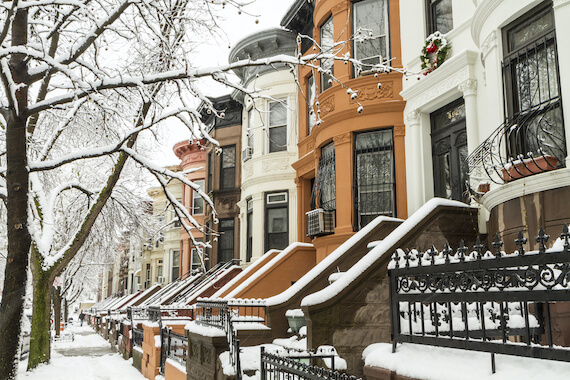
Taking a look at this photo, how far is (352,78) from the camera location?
14.0 metres

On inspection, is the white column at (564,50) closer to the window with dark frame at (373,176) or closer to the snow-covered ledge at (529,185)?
the snow-covered ledge at (529,185)

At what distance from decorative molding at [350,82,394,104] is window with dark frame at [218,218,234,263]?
12.4 m

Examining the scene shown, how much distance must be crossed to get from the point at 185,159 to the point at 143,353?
1699 cm

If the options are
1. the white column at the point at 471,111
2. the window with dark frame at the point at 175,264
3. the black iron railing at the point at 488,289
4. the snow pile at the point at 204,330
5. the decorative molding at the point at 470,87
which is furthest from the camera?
the window with dark frame at the point at 175,264

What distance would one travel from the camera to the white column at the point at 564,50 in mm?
7266

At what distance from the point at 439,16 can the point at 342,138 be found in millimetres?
3648

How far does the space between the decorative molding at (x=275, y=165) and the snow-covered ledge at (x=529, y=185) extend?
11376mm

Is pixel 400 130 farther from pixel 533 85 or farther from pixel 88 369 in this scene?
pixel 88 369

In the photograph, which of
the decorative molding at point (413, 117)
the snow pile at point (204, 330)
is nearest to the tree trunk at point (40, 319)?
the snow pile at point (204, 330)

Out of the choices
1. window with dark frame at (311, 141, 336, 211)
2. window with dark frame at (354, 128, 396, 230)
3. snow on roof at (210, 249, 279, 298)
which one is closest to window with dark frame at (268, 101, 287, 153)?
window with dark frame at (311, 141, 336, 211)

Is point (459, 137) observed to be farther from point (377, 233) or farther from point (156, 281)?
point (156, 281)

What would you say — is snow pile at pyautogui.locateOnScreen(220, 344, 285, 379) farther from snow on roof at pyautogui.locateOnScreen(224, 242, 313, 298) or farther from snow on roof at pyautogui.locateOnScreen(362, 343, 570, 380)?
snow on roof at pyautogui.locateOnScreen(224, 242, 313, 298)

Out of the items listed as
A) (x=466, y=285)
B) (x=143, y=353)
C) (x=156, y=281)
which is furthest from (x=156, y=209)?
(x=466, y=285)

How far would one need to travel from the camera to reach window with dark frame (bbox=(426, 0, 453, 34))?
12227mm
